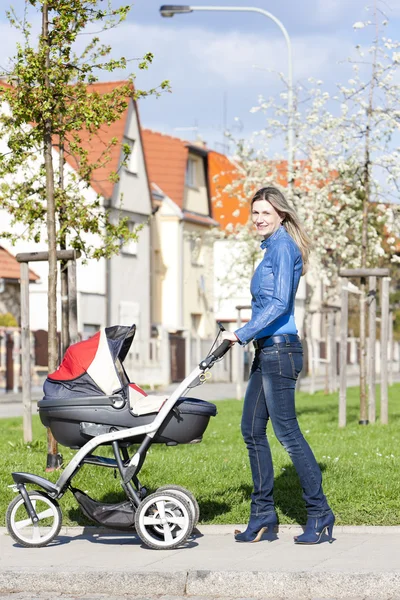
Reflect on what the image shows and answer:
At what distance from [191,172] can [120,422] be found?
134 feet

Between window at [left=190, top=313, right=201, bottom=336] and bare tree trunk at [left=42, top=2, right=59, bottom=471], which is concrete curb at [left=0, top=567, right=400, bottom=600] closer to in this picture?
bare tree trunk at [left=42, top=2, right=59, bottom=471]

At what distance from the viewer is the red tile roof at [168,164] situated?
46156mm

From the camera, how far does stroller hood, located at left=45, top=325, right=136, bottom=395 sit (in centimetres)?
739

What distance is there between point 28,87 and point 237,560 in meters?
5.07

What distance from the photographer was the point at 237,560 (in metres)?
6.98

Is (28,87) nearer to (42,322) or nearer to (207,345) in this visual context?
(42,322)

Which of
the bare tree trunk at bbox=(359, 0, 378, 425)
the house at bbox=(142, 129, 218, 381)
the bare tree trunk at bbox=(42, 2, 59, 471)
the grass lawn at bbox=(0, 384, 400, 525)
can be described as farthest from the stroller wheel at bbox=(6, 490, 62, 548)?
the house at bbox=(142, 129, 218, 381)

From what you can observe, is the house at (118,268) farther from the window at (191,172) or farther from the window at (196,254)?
the window at (191,172)

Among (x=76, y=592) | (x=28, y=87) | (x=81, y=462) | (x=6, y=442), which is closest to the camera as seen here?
(x=76, y=592)

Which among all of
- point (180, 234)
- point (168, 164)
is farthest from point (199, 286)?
point (168, 164)

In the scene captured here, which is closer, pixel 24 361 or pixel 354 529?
pixel 354 529

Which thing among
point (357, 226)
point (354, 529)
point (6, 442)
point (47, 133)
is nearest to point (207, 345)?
point (357, 226)

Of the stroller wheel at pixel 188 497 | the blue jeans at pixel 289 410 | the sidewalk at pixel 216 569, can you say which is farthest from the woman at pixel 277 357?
the stroller wheel at pixel 188 497

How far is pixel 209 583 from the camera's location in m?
6.54
